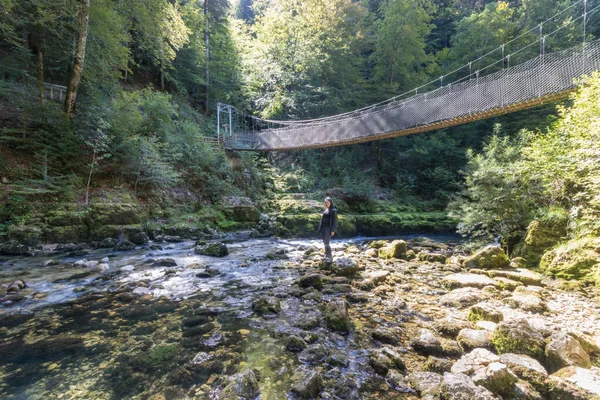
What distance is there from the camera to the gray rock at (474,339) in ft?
6.33

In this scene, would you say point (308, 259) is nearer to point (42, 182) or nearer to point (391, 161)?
point (42, 182)

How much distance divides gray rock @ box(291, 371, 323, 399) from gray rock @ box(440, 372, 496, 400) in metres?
0.65

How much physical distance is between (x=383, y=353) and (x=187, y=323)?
5.38ft

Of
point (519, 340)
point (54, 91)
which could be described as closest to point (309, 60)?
point (54, 91)

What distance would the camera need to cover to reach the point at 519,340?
181 centimetres

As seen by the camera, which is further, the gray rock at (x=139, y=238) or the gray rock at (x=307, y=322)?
the gray rock at (x=139, y=238)


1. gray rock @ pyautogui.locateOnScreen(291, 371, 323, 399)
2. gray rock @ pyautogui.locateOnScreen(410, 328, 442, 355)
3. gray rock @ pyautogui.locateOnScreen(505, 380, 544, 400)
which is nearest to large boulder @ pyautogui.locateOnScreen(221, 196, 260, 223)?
gray rock @ pyautogui.locateOnScreen(410, 328, 442, 355)

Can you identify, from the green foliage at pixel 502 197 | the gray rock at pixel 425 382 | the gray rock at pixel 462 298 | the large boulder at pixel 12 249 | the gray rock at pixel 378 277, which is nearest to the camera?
the gray rock at pixel 425 382

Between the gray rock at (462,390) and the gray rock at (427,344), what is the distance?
0.45 m

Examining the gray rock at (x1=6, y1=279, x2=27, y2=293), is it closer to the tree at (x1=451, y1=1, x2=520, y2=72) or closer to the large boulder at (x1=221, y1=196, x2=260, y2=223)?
the large boulder at (x1=221, y1=196, x2=260, y2=223)

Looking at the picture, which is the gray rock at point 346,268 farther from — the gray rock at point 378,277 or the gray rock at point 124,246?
the gray rock at point 124,246

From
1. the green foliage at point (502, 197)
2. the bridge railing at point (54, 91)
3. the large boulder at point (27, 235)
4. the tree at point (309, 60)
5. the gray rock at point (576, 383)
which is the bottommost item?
the gray rock at point (576, 383)

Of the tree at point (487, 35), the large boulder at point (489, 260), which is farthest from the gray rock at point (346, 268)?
the tree at point (487, 35)

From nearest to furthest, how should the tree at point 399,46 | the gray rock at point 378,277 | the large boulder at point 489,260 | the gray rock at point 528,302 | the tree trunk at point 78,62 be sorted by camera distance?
the gray rock at point 528,302 → the gray rock at point 378,277 → the large boulder at point 489,260 → the tree trunk at point 78,62 → the tree at point 399,46
